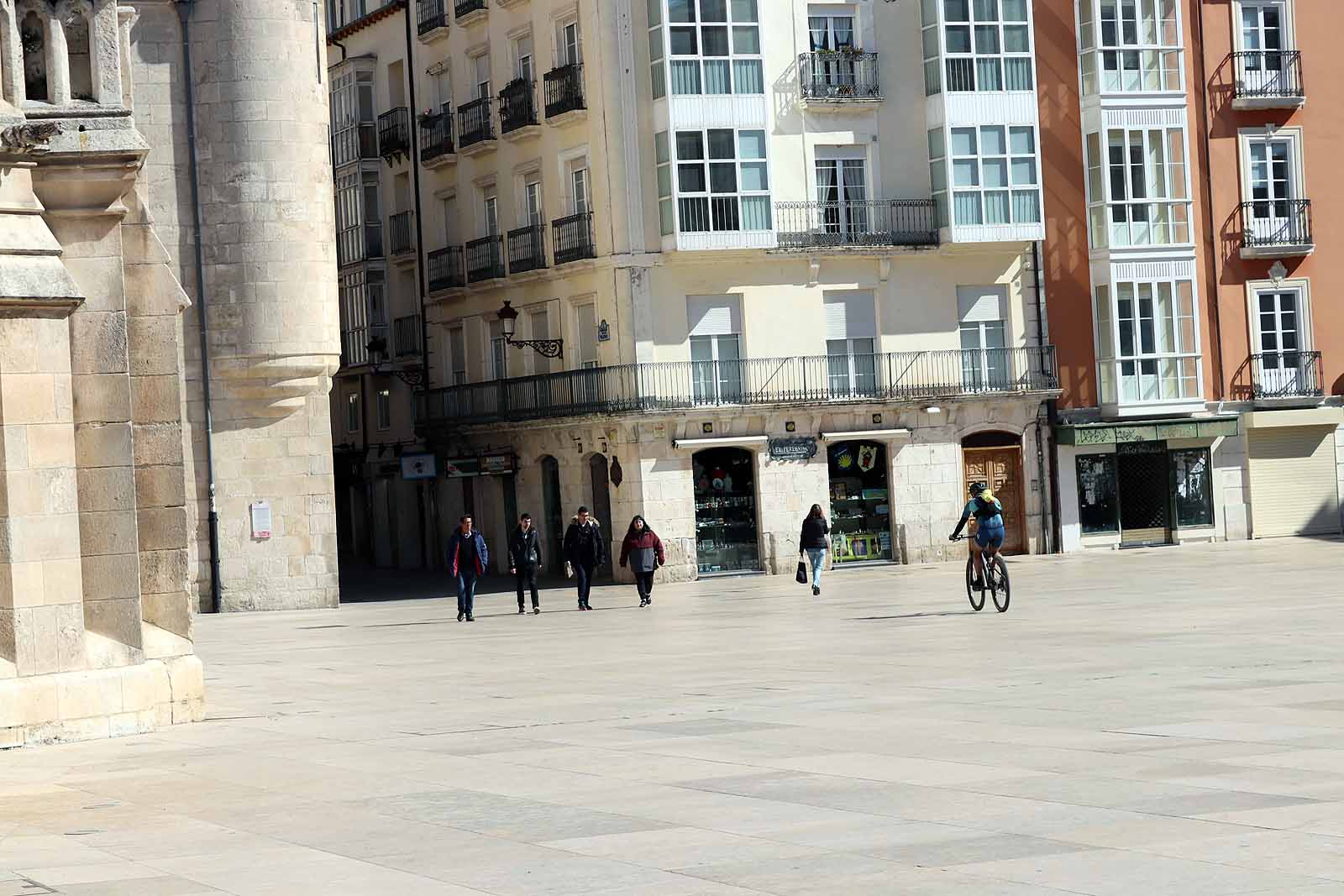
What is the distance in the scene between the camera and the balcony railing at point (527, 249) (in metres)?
46.5

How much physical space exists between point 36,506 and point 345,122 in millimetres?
41954

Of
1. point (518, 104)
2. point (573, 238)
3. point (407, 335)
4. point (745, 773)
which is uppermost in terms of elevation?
point (518, 104)

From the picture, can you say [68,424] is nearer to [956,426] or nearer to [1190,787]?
[1190,787]

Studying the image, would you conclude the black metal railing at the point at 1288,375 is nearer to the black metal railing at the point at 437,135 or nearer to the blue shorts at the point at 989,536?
the black metal railing at the point at 437,135

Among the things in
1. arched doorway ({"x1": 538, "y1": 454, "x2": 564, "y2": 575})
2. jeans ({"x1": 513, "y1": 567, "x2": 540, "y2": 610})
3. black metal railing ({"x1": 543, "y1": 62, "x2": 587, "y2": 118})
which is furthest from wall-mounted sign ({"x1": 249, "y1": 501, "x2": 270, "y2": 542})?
black metal railing ({"x1": 543, "y1": 62, "x2": 587, "y2": 118})

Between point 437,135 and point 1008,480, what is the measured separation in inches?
651

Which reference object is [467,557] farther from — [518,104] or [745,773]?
[745,773]

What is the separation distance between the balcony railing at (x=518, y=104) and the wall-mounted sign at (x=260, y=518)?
1243cm

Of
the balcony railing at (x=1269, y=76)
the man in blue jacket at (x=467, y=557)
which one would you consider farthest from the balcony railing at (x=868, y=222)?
the man in blue jacket at (x=467, y=557)

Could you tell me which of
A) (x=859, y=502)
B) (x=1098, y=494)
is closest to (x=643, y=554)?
(x=859, y=502)

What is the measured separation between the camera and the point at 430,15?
51.6 metres

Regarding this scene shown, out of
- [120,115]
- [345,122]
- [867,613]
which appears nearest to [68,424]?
[120,115]

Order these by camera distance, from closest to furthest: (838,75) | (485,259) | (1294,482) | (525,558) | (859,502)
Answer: (525,558)
(838,75)
(859,502)
(485,259)
(1294,482)

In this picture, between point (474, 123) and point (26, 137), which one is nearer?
point (26, 137)
